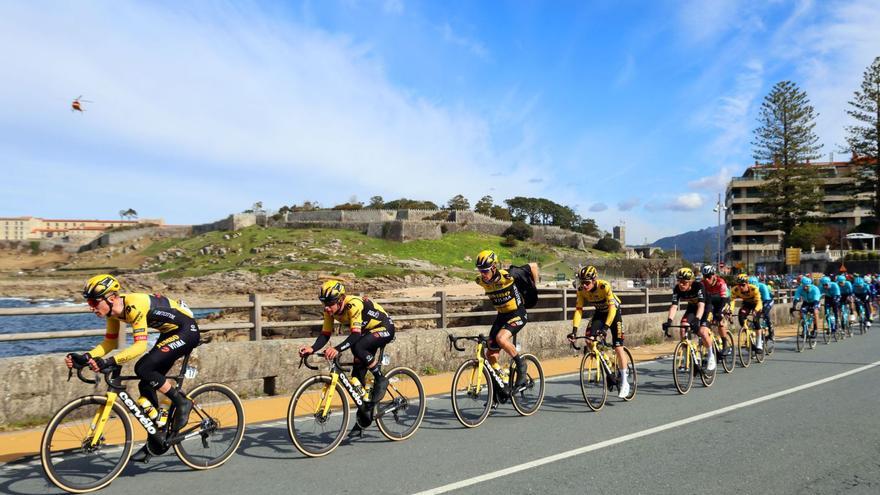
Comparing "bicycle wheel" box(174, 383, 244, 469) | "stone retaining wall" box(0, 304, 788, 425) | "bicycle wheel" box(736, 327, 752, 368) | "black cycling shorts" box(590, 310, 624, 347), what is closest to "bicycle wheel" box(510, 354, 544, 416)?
"black cycling shorts" box(590, 310, 624, 347)

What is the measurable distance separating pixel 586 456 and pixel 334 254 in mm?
70615

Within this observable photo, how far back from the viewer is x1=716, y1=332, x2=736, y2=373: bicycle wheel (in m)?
12.0

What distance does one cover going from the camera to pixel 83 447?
5422 millimetres

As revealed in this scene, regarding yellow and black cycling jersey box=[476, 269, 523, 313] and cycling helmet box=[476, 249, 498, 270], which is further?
yellow and black cycling jersey box=[476, 269, 523, 313]

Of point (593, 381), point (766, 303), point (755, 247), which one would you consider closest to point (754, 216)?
point (755, 247)

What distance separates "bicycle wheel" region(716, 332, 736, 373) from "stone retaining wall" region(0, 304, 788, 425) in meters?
3.69

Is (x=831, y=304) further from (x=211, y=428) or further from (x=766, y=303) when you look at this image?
(x=211, y=428)

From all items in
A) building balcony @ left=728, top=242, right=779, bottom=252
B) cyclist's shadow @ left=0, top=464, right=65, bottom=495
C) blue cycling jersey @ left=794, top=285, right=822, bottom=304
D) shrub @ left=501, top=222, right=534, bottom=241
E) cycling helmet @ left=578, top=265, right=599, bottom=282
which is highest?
shrub @ left=501, top=222, right=534, bottom=241

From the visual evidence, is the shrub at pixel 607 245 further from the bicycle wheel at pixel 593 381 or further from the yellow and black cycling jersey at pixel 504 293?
the yellow and black cycling jersey at pixel 504 293

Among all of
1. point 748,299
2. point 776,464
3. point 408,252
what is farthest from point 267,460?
point 408,252

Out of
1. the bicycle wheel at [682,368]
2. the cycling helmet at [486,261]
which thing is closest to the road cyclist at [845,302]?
the bicycle wheel at [682,368]

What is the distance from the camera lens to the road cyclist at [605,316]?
9.08 m

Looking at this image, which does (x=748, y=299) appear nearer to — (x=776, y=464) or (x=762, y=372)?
(x=762, y=372)

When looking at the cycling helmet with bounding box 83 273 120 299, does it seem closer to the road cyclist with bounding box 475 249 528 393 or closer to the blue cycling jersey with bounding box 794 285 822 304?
the road cyclist with bounding box 475 249 528 393
